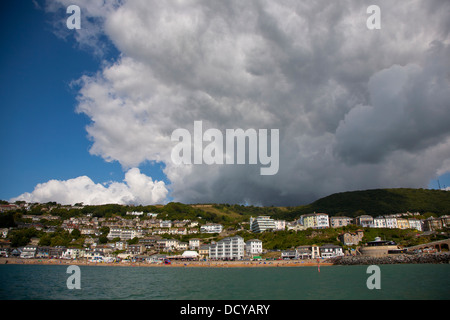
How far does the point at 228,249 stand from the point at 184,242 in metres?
29.7

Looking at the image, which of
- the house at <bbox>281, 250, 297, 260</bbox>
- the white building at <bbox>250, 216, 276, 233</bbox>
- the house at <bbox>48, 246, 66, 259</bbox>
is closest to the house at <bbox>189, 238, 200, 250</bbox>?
the white building at <bbox>250, 216, 276, 233</bbox>

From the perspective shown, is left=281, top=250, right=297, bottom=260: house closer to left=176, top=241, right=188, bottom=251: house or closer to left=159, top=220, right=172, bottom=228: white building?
left=176, top=241, right=188, bottom=251: house

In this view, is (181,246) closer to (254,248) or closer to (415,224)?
(254,248)

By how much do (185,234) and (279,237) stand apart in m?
57.6

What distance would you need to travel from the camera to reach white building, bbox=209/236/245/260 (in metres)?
111

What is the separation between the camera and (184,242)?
134m

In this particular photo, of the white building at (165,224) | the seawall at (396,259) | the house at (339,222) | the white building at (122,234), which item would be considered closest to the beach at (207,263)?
the seawall at (396,259)

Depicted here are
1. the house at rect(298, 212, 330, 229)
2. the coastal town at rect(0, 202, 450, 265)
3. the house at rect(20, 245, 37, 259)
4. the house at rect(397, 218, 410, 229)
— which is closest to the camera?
the coastal town at rect(0, 202, 450, 265)

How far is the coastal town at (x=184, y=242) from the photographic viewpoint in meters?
99.6

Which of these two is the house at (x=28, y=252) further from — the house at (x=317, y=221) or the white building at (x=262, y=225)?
the house at (x=317, y=221)

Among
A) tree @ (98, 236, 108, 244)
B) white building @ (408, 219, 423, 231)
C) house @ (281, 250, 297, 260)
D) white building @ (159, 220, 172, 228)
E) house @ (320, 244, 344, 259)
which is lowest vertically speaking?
tree @ (98, 236, 108, 244)

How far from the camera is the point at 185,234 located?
6102 inches

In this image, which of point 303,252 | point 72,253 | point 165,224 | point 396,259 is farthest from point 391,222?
point 72,253
